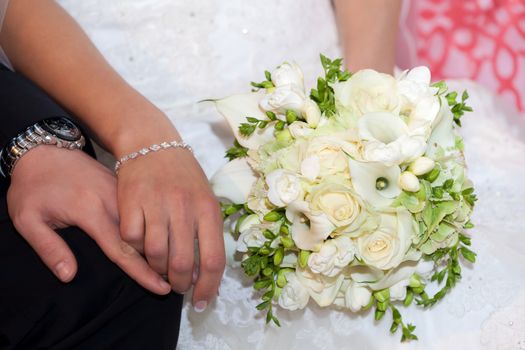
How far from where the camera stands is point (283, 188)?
82 centimetres

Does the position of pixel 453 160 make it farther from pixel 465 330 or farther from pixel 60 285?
pixel 60 285

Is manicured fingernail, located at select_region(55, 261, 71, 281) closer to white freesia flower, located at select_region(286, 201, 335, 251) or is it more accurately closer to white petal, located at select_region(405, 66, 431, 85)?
white freesia flower, located at select_region(286, 201, 335, 251)

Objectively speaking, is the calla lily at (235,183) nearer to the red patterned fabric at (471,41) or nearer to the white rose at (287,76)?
the white rose at (287,76)

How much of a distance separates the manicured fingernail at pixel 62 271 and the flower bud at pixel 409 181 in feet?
1.35

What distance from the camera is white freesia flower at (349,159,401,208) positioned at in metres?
0.81

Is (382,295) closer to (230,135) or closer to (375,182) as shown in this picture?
(375,182)

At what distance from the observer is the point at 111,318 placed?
85 cm

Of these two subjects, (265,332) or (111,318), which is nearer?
(111,318)

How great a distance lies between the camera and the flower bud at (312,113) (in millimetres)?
875

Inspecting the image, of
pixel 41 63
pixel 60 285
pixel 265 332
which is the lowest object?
pixel 265 332

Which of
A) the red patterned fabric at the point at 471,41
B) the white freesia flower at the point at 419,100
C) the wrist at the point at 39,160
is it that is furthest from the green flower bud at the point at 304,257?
the red patterned fabric at the point at 471,41

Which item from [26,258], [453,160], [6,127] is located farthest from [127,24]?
[453,160]

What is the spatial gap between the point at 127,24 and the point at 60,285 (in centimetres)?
58

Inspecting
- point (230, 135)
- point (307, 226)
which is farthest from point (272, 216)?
point (230, 135)
